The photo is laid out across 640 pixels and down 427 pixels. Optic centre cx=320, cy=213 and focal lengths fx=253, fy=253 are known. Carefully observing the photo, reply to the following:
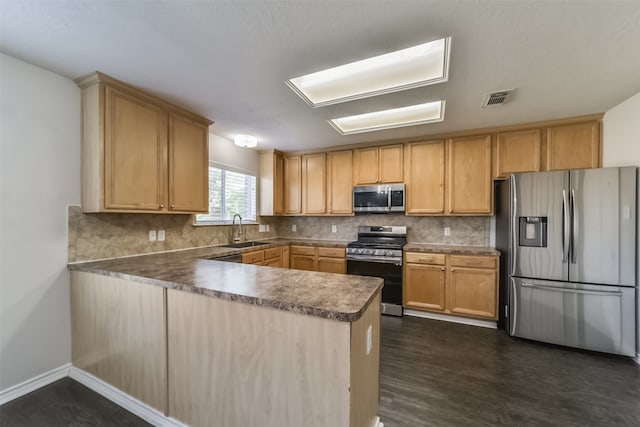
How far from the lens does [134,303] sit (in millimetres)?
1720

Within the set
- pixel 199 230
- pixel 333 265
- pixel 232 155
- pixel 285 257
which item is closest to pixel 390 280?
pixel 333 265

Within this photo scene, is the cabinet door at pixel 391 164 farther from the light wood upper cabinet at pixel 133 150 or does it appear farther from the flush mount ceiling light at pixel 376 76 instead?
the light wood upper cabinet at pixel 133 150

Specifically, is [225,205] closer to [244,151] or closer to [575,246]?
[244,151]

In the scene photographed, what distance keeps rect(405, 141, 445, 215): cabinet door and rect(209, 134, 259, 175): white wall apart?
2507 mm

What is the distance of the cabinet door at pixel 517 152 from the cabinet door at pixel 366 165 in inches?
61.6

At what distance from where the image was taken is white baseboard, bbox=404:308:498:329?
3.15m

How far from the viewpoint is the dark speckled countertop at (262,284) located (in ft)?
3.78

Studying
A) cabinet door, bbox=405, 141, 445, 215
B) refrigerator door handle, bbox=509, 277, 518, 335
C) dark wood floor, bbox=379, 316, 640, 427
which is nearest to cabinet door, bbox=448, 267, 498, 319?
refrigerator door handle, bbox=509, 277, 518, 335

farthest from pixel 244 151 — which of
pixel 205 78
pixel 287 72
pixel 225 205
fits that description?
pixel 287 72

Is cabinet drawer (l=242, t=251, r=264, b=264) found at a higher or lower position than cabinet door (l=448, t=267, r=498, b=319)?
higher

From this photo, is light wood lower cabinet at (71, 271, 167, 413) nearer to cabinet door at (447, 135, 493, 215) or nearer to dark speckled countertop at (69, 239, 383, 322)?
dark speckled countertop at (69, 239, 383, 322)

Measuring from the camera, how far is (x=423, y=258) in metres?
3.39

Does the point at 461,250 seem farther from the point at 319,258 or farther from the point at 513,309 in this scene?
the point at 319,258

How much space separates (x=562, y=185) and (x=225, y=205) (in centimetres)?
410
